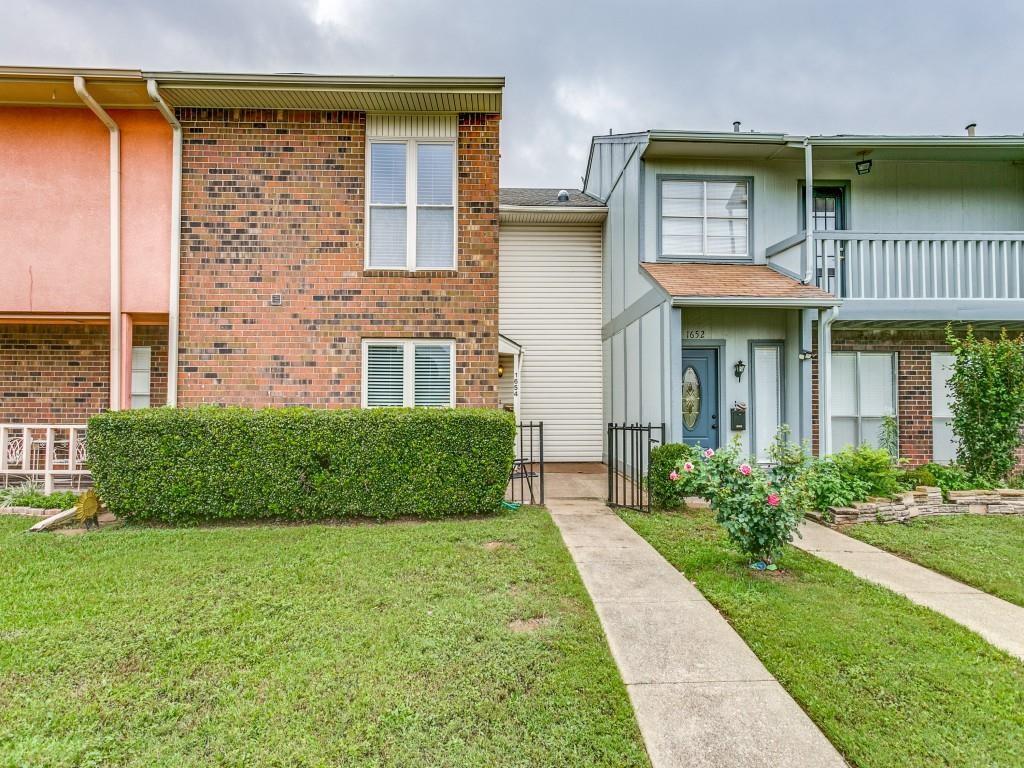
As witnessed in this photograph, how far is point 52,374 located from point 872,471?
12089 mm

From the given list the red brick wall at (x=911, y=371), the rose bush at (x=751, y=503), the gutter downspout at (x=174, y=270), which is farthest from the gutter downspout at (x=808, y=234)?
the gutter downspout at (x=174, y=270)

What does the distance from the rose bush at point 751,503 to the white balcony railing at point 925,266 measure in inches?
230

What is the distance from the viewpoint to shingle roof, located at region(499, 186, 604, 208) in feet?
38.5

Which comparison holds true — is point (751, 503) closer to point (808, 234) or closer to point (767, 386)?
point (767, 386)

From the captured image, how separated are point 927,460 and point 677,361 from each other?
5631 millimetres

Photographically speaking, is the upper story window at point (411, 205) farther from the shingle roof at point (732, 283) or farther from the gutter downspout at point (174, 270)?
the shingle roof at point (732, 283)

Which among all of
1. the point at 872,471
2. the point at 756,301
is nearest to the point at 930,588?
the point at 872,471

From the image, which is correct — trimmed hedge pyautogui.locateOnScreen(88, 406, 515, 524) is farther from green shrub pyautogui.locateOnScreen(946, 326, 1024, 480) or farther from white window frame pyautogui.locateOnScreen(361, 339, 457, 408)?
green shrub pyautogui.locateOnScreen(946, 326, 1024, 480)

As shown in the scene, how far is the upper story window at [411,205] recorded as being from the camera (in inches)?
307

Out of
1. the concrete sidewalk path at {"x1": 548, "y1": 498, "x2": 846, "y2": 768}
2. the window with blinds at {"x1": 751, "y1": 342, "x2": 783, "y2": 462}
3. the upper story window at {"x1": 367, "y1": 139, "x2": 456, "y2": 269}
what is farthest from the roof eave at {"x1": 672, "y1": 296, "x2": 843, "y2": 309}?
the concrete sidewalk path at {"x1": 548, "y1": 498, "x2": 846, "y2": 768}

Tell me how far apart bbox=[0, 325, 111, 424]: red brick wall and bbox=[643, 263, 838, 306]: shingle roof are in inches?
352

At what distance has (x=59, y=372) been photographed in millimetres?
7871

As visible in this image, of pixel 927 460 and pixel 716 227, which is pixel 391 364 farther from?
pixel 927 460

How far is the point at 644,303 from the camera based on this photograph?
889 centimetres
